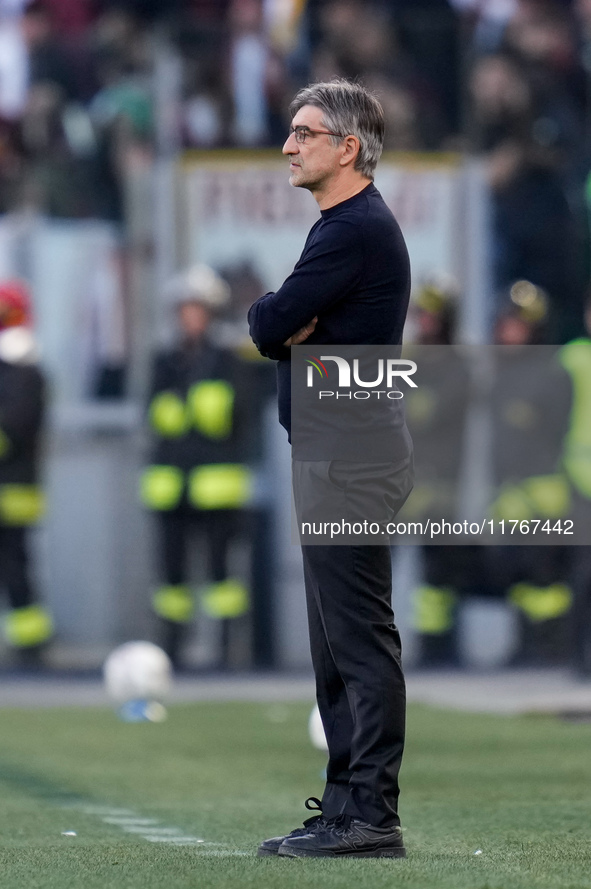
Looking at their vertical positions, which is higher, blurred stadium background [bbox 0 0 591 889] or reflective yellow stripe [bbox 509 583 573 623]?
blurred stadium background [bbox 0 0 591 889]

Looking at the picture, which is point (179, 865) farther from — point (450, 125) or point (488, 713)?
point (450, 125)

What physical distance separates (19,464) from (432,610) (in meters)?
2.51

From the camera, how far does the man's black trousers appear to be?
169 inches

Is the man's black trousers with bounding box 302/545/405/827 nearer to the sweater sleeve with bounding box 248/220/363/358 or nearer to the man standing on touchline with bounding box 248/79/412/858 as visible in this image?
the man standing on touchline with bounding box 248/79/412/858

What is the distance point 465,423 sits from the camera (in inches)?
423

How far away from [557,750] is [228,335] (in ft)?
15.5

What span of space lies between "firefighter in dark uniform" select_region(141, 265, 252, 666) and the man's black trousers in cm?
609

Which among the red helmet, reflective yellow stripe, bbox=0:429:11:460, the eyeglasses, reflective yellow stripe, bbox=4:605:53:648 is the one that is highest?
the eyeglasses

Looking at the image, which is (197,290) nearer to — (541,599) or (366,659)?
(541,599)

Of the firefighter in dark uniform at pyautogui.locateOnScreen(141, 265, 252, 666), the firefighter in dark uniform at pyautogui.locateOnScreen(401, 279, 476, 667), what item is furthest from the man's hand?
the firefighter in dark uniform at pyautogui.locateOnScreen(401, 279, 476, 667)

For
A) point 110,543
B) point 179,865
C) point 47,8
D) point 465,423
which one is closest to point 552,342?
point 465,423

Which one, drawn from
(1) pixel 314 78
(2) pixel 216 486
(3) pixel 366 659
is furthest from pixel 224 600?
(3) pixel 366 659

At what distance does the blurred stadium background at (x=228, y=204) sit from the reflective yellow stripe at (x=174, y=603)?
288 millimetres

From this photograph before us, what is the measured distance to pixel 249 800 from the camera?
600cm
